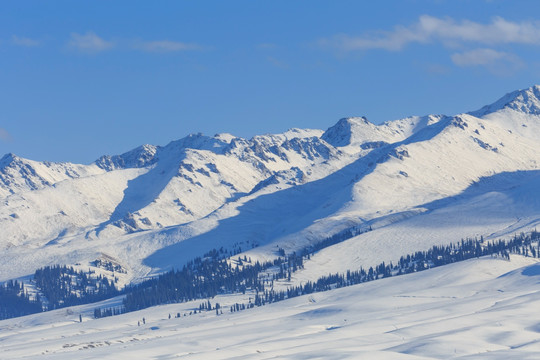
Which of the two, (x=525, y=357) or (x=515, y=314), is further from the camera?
(x=515, y=314)

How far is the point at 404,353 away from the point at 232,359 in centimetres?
2945

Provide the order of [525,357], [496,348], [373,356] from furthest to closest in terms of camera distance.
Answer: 1. [496,348]
2. [373,356]
3. [525,357]

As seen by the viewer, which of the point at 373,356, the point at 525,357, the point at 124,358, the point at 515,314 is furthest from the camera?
the point at 515,314

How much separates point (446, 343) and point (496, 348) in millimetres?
7537

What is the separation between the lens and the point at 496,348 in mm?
153625

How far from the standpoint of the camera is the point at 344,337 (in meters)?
191

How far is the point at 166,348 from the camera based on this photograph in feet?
651

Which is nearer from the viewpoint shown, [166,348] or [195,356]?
[195,356]

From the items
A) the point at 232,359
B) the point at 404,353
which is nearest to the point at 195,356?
the point at 232,359

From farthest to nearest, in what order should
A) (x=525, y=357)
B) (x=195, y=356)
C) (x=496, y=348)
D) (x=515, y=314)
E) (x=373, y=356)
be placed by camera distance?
(x=515, y=314), (x=195, y=356), (x=496, y=348), (x=373, y=356), (x=525, y=357)

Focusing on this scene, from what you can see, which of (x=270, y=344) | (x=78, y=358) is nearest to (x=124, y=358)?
(x=78, y=358)

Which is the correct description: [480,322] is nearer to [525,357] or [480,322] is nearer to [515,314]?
[515,314]

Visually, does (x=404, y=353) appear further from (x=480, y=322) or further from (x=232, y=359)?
(x=480, y=322)

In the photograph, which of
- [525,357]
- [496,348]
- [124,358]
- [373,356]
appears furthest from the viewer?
[124,358]
